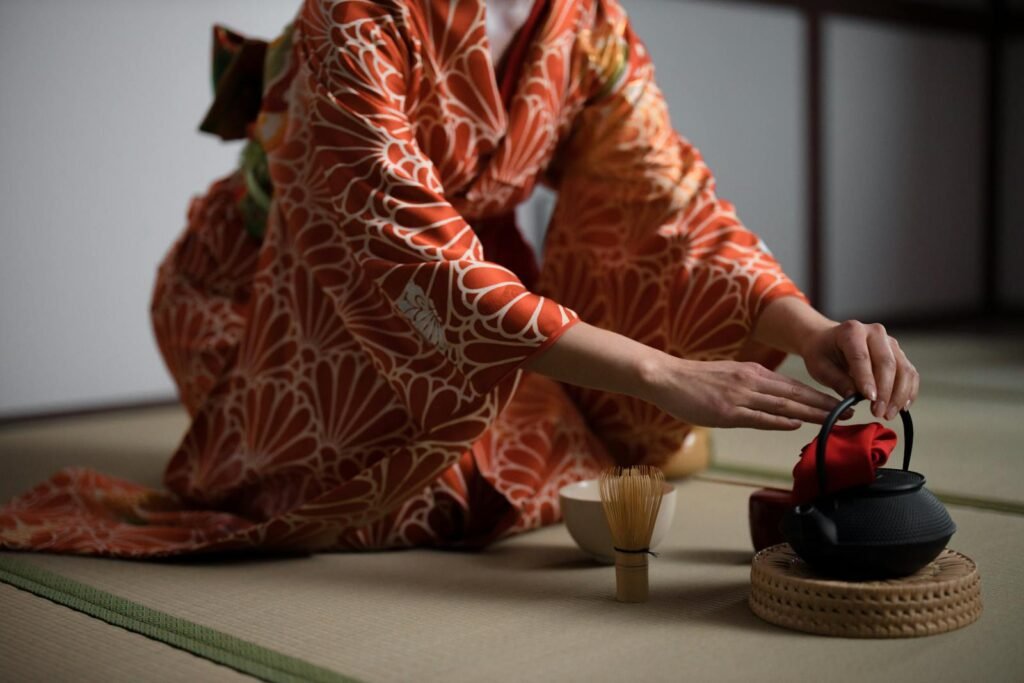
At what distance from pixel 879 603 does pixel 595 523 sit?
1.75 ft

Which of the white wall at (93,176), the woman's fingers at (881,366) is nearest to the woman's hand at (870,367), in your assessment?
the woman's fingers at (881,366)

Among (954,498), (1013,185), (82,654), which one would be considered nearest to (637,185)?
(954,498)

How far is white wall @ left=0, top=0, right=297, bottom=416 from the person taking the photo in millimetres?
3809

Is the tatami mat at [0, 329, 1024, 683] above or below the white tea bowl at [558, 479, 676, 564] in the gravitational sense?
below

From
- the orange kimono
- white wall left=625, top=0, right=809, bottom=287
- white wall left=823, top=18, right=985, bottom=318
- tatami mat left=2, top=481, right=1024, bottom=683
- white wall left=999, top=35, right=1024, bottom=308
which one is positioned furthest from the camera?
white wall left=999, top=35, right=1024, bottom=308

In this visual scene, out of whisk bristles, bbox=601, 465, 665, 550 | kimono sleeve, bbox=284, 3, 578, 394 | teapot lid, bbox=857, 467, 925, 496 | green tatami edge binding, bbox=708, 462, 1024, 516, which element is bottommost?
green tatami edge binding, bbox=708, 462, 1024, 516

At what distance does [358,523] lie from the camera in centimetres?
199

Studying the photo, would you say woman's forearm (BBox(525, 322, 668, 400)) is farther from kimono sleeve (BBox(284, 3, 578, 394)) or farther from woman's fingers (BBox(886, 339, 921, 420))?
woman's fingers (BBox(886, 339, 921, 420))

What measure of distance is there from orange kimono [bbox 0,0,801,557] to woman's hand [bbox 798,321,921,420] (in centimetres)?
28

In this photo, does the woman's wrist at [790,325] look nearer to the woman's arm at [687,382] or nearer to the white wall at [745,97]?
the woman's arm at [687,382]

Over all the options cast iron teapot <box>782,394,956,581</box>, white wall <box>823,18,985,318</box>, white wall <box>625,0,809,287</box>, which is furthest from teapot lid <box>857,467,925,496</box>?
white wall <box>823,18,985,318</box>

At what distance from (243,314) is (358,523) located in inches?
30.7

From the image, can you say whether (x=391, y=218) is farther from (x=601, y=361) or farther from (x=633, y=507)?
(x=633, y=507)

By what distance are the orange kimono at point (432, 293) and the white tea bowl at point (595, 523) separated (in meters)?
0.17
